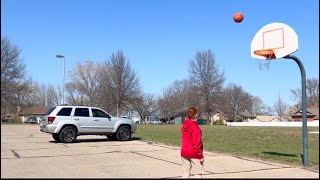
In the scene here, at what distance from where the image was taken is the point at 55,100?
52344mm

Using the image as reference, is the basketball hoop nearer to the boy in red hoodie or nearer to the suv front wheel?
the boy in red hoodie

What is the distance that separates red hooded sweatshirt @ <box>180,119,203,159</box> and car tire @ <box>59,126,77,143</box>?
1242 cm

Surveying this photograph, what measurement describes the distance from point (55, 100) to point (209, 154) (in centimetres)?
4124

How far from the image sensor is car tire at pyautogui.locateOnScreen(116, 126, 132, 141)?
68.9ft

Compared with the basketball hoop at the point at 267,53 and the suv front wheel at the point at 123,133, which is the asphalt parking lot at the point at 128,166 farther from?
the suv front wheel at the point at 123,133

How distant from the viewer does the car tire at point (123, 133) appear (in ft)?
68.9

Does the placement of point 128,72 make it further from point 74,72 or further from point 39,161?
point 39,161

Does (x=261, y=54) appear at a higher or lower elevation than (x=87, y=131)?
higher

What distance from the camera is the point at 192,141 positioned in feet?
26.2

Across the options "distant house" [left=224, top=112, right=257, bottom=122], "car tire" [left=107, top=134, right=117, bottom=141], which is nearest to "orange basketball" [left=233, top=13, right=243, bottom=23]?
"car tire" [left=107, top=134, right=117, bottom=141]

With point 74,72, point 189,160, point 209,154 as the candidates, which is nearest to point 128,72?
point 74,72

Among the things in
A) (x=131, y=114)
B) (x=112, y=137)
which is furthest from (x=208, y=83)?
(x=112, y=137)

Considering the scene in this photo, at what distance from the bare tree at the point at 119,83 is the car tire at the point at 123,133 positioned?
39757 millimetres

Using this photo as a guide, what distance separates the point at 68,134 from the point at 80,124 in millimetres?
783
